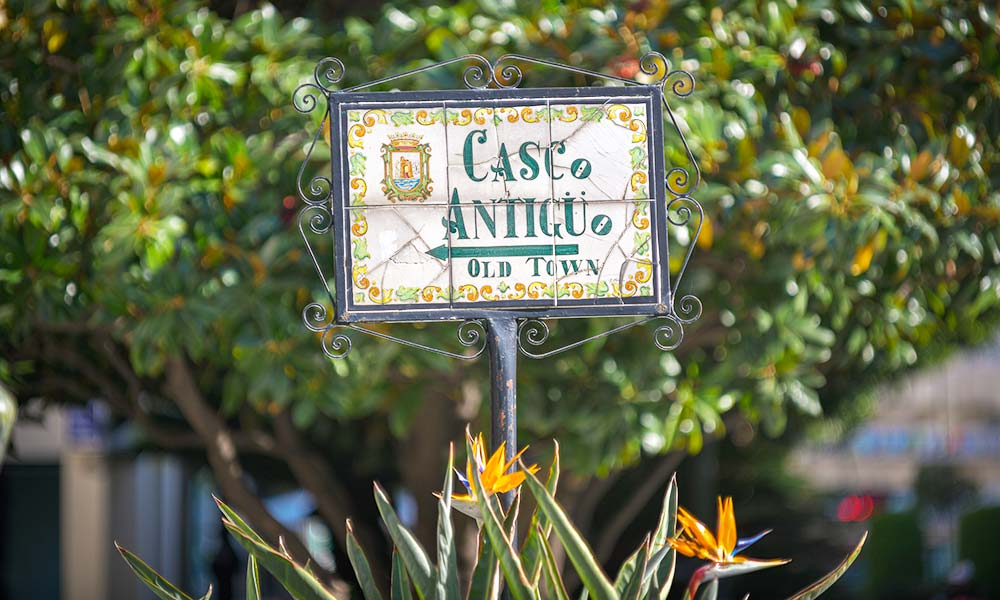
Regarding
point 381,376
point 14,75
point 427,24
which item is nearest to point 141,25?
point 14,75

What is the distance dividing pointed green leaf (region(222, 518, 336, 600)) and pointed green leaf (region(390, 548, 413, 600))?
0.90 ft

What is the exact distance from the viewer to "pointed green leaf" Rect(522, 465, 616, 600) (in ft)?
9.63

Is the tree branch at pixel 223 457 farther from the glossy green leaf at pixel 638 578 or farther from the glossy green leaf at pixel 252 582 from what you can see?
the glossy green leaf at pixel 638 578

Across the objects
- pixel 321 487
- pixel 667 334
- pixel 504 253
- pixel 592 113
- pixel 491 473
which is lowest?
pixel 321 487

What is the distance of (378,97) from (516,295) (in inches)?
27.3

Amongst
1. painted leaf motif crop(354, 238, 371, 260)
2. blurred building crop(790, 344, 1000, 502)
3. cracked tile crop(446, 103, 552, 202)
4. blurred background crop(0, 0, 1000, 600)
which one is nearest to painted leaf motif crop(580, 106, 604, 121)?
cracked tile crop(446, 103, 552, 202)

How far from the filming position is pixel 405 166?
353cm

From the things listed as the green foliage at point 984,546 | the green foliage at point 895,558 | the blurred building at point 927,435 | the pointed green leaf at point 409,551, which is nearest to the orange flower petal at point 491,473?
the pointed green leaf at point 409,551

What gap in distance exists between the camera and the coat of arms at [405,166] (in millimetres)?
3523

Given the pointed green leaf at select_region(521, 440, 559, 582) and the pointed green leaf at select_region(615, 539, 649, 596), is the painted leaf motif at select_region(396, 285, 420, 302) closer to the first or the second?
the pointed green leaf at select_region(521, 440, 559, 582)

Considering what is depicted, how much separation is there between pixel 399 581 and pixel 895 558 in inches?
661

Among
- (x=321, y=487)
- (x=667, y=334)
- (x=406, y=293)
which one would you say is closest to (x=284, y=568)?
(x=406, y=293)

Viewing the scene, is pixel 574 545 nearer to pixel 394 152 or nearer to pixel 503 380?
pixel 503 380

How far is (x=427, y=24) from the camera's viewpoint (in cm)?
551
